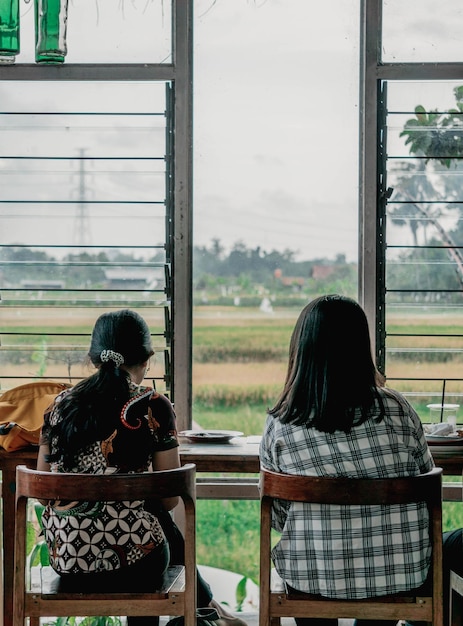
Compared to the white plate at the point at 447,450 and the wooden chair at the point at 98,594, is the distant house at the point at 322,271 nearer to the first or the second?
the white plate at the point at 447,450

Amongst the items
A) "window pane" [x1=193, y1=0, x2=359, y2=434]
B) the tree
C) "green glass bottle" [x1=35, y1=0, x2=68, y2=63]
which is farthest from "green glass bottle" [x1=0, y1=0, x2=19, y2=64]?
the tree

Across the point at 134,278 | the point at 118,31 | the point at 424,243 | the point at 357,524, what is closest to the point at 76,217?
the point at 134,278

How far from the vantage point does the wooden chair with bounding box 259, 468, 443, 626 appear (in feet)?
6.31

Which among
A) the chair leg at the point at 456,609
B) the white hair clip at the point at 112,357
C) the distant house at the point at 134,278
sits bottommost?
the chair leg at the point at 456,609

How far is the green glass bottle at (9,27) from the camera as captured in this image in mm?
2684

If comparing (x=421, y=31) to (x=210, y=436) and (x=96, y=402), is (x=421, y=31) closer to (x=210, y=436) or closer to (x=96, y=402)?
(x=210, y=436)

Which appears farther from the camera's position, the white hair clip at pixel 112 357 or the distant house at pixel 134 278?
the distant house at pixel 134 278

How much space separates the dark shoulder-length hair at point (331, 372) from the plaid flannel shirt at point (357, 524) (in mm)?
32

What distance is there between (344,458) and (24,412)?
127 centimetres

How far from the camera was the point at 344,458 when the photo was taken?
2055mm

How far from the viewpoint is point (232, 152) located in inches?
136

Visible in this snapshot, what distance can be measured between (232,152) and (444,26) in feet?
3.17

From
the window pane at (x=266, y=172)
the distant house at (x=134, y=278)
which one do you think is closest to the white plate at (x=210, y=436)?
the window pane at (x=266, y=172)

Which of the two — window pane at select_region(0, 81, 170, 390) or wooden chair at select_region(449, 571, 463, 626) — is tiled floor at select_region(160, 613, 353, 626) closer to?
wooden chair at select_region(449, 571, 463, 626)
